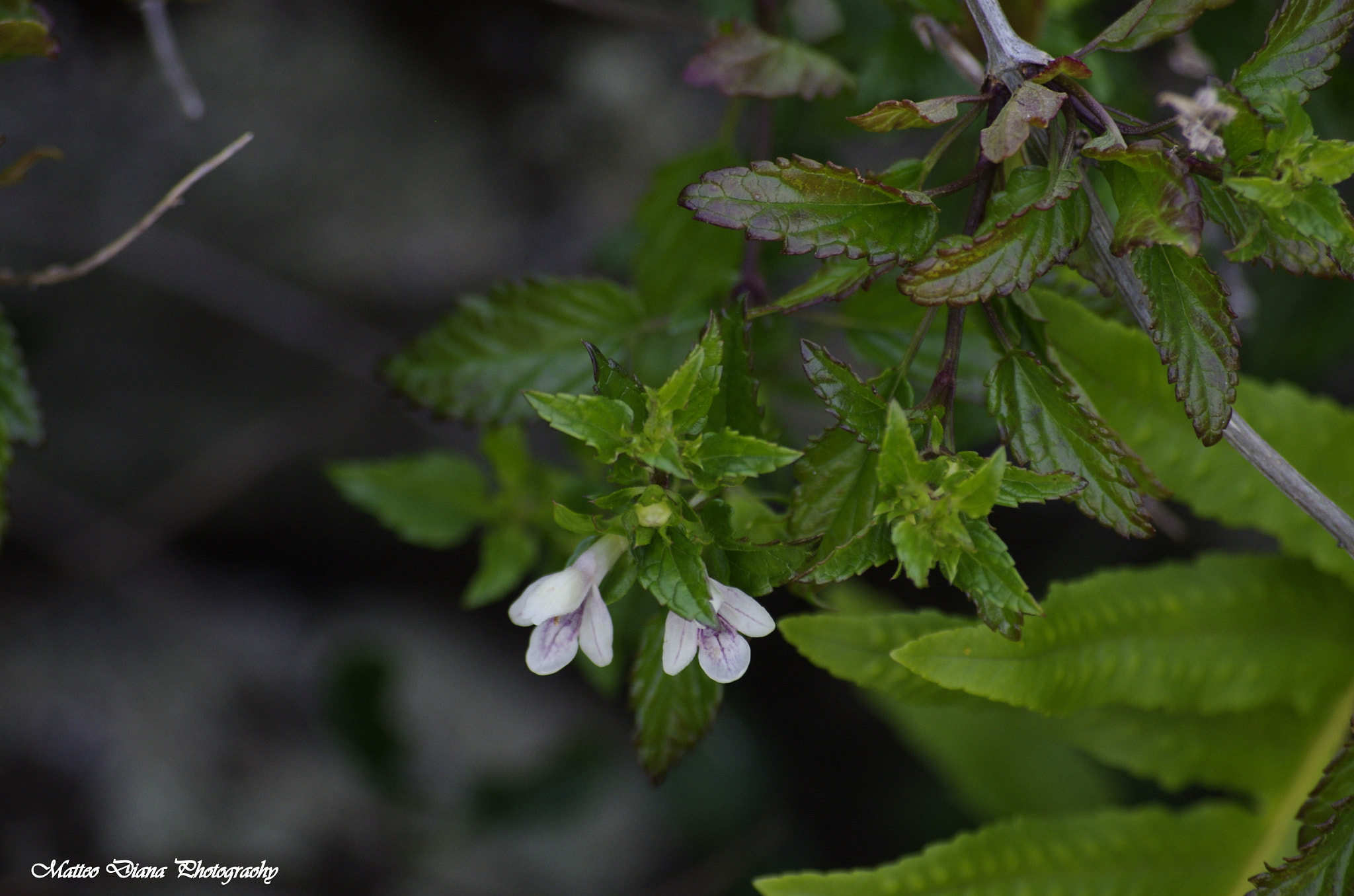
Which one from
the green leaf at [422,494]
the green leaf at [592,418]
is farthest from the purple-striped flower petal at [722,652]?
the green leaf at [422,494]

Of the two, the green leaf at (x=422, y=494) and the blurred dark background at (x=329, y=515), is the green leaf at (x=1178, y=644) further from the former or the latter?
the green leaf at (x=422, y=494)

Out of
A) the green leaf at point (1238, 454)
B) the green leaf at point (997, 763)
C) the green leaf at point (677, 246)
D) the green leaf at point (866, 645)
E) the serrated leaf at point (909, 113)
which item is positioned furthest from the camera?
the green leaf at point (997, 763)

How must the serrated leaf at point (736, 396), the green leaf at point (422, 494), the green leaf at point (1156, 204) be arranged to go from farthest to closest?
the green leaf at point (422, 494) → the serrated leaf at point (736, 396) → the green leaf at point (1156, 204)

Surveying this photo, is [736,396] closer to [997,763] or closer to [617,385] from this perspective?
[617,385]

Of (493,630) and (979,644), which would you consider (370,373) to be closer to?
(493,630)
